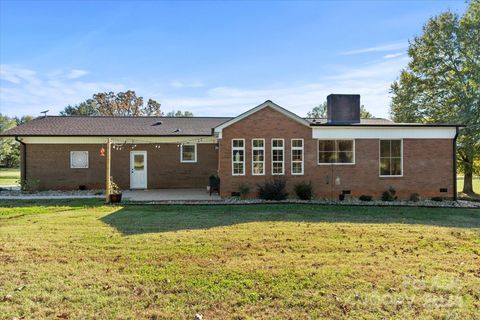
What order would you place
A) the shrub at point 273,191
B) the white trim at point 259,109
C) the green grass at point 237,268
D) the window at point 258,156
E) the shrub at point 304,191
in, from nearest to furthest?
the green grass at point 237,268 < the shrub at point 273,191 < the shrub at point 304,191 < the white trim at point 259,109 < the window at point 258,156

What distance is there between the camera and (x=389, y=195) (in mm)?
16969

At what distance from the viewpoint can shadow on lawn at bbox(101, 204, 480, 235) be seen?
10294mm

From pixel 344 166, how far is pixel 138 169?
1172cm

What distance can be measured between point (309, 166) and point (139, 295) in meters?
13.2

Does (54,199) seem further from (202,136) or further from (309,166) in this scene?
(309,166)

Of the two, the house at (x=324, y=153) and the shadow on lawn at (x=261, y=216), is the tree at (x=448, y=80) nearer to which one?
the house at (x=324, y=153)

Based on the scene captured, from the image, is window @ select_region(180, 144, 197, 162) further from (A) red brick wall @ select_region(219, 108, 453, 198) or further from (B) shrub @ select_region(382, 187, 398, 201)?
(B) shrub @ select_region(382, 187, 398, 201)

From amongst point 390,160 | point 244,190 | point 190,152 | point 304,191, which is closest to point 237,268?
point 244,190

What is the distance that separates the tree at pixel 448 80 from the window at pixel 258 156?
1296 centimetres

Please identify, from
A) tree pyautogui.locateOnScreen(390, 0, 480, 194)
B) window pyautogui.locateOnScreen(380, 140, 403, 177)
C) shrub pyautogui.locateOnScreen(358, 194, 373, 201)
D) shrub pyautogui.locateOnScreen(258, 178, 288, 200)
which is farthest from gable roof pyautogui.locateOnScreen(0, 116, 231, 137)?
tree pyautogui.locateOnScreen(390, 0, 480, 194)

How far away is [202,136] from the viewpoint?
822 inches

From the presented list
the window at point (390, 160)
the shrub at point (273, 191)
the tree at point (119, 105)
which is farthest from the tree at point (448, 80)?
the tree at point (119, 105)

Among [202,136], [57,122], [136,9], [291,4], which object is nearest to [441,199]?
[291,4]

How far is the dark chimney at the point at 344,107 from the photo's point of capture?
19.9 metres
